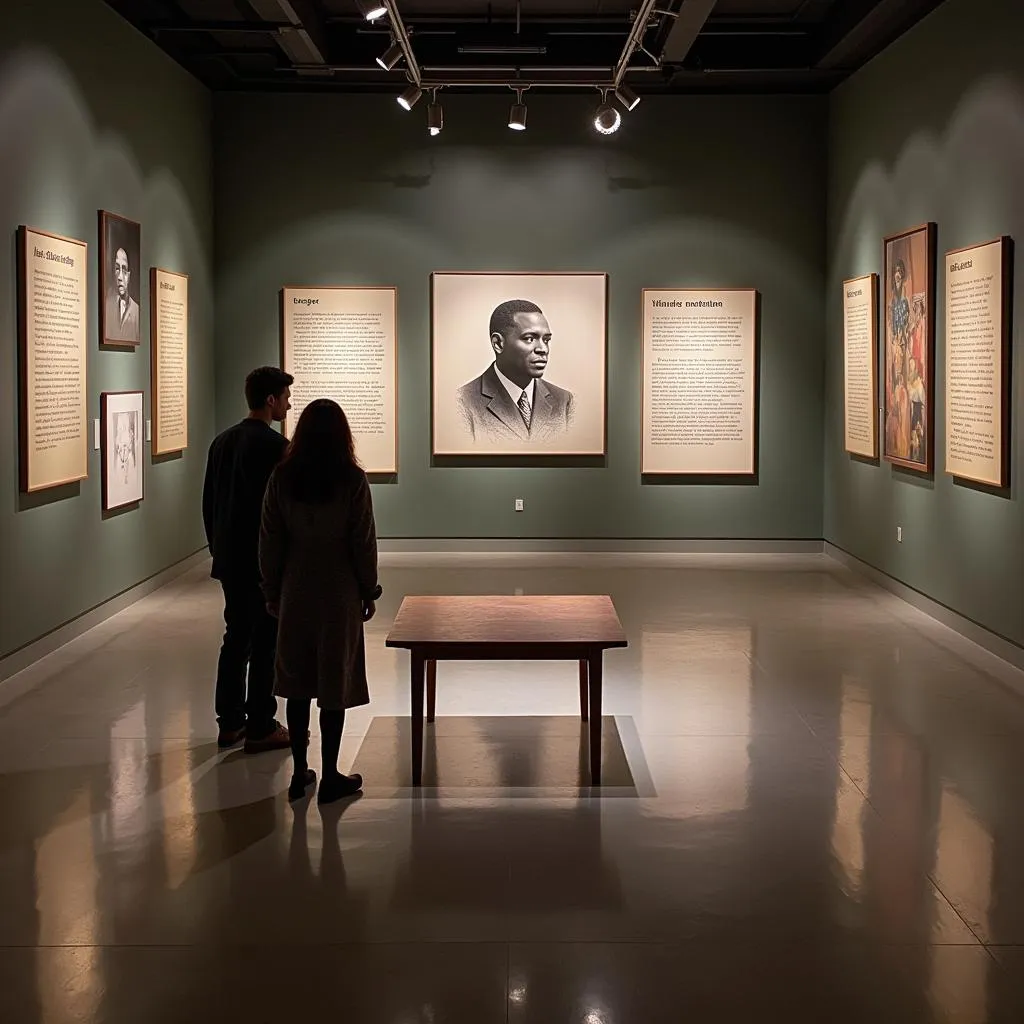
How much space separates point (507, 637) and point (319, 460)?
3.44 ft

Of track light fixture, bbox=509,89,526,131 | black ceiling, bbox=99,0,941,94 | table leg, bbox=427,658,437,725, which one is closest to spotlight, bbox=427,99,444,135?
black ceiling, bbox=99,0,941,94

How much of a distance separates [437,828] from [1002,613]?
14.3 feet

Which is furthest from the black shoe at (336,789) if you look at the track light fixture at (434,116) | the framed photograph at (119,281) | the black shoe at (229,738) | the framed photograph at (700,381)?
the framed photograph at (700,381)

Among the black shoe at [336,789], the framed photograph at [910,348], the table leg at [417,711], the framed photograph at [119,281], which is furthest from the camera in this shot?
the framed photograph at [910,348]

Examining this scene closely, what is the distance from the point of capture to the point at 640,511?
12156mm

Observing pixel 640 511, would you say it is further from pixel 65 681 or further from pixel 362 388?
pixel 65 681

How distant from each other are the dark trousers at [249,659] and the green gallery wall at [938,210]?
4238 mm

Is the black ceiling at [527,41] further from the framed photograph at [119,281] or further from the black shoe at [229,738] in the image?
the black shoe at [229,738]

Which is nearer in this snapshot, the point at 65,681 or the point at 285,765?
the point at 285,765

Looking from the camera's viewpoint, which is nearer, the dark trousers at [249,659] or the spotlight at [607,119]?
the dark trousers at [249,659]

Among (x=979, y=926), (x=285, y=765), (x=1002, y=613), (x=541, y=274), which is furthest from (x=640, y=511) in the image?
(x=979, y=926)

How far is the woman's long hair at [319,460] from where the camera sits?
4840 millimetres

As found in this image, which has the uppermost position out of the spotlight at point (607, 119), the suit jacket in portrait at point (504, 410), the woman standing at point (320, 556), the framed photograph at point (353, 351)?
the spotlight at point (607, 119)

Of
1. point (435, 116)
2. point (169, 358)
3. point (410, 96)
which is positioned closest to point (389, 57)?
point (410, 96)
